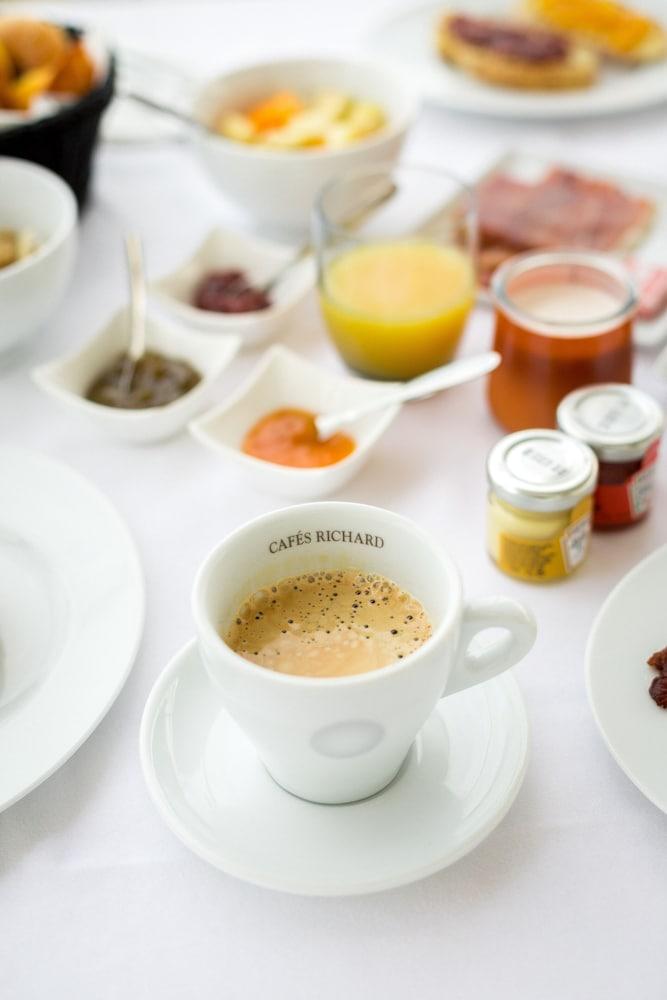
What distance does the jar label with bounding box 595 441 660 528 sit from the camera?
96 centimetres

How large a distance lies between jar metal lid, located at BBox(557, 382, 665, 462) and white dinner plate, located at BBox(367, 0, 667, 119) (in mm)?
782

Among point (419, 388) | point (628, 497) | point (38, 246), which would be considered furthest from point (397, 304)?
point (38, 246)

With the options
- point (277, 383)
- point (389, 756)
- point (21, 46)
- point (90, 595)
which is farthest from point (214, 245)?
point (389, 756)

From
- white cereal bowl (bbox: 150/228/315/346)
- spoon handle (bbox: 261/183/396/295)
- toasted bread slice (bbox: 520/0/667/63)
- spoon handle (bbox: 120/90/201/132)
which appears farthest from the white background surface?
toasted bread slice (bbox: 520/0/667/63)

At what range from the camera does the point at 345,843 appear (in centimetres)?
70

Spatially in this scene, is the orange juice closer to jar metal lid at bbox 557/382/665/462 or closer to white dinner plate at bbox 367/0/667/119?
jar metal lid at bbox 557/382/665/462

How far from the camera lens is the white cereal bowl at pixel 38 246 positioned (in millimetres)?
1174

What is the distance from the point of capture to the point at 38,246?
128 centimetres

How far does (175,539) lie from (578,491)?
1.32 ft

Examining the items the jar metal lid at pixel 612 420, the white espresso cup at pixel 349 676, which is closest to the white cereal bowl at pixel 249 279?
the jar metal lid at pixel 612 420

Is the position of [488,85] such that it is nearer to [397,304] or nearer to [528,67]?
[528,67]

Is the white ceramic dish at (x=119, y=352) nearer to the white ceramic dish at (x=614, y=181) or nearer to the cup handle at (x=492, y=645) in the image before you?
the white ceramic dish at (x=614, y=181)

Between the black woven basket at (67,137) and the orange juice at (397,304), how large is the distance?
448mm

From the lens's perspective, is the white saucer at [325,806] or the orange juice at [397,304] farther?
the orange juice at [397,304]
